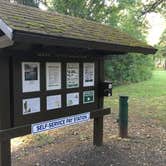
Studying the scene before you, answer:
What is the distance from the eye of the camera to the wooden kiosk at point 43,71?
407 centimetres

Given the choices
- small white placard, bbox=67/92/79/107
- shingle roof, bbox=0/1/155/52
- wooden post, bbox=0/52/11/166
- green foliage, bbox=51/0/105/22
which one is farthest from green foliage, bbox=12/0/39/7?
wooden post, bbox=0/52/11/166

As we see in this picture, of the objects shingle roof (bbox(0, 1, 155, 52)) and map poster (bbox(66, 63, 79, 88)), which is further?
map poster (bbox(66, 63, 79, 88))

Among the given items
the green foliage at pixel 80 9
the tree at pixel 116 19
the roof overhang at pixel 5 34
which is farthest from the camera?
the green foliage at pixel 80 9

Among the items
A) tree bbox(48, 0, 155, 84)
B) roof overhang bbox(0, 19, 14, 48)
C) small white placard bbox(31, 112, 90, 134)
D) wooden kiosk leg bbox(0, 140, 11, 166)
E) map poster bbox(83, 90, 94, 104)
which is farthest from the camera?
tree bbox(48, 0, 155, 84)

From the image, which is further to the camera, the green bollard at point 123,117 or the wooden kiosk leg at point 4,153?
the green bollard at point 123,117

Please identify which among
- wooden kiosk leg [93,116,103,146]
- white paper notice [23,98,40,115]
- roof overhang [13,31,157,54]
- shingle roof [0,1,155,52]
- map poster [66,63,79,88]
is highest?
shingle roof [0,1,155,52]

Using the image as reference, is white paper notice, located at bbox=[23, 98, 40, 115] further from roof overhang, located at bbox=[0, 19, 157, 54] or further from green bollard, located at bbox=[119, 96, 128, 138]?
green bollard, located at bbox=[119, 96, 128, 138]

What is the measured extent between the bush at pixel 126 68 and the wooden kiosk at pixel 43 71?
12465 millimetres

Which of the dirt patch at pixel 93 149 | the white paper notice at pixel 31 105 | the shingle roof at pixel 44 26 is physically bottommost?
the dirt patch at pixel 93 149

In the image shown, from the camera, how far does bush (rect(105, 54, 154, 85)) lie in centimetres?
1930

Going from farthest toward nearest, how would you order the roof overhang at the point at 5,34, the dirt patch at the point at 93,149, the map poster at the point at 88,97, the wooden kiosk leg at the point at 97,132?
the wooden kiosk leg at the point at 97,132 → the map poster at the point at 88,97 → the dirt patch at the point at 93,149 → the roof overhang at the point at 5,34

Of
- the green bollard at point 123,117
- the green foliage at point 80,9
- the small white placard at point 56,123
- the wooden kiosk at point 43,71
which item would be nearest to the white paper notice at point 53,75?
the wooden kiosk at point 43,71

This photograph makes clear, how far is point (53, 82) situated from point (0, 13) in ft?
4.85

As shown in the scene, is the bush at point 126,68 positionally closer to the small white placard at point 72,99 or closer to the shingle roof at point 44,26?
the shingle roof at point 44,26
